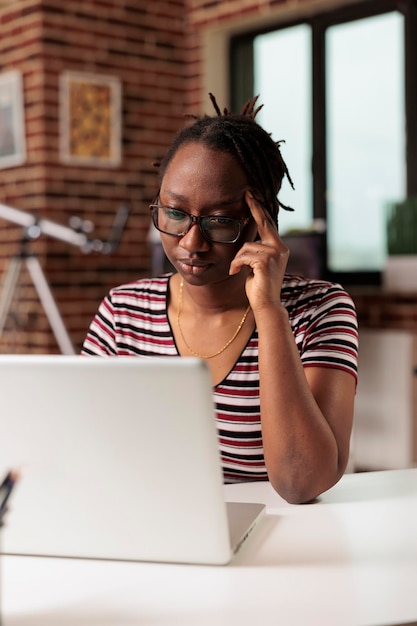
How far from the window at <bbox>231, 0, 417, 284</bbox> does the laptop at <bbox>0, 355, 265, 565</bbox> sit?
9.71 feet

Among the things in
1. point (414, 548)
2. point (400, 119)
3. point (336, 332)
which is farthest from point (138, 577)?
point (400, 119)

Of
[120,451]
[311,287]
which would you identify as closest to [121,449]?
[120,451]

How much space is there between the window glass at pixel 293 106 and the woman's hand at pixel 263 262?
2.86 meters

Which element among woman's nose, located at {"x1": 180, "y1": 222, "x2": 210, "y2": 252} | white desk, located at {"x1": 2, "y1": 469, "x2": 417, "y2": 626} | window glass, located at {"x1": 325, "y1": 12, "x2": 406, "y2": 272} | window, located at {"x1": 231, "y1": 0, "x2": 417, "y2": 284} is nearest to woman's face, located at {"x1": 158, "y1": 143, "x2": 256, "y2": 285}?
woman's nose, located at {"x1": 180, "y1": 222, "x2": 210, "y2": 252}

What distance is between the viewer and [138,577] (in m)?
0.91

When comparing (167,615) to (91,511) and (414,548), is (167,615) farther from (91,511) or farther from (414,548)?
(414,548)

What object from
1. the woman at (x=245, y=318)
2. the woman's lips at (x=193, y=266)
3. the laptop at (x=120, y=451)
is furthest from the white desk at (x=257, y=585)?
the woman's lips at (x=193, y=266)

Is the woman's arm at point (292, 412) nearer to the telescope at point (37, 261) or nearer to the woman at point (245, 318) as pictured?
the woman at point (245, 318)

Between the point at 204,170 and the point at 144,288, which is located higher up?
the point at 204,170

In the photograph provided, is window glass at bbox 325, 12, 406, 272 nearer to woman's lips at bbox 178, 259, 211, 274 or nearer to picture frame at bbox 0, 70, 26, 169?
picture frame at bbox 0, 70, 26, 169

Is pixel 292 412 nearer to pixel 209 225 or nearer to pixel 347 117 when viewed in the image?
pixel 209 225

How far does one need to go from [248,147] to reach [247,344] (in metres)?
0.34

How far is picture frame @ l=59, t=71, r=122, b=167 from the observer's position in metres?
4.28

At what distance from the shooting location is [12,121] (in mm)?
4352
